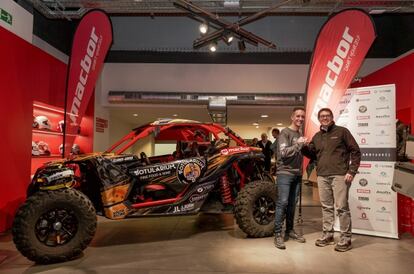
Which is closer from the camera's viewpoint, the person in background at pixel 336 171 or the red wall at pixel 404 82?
the person in background at pixel 336 171

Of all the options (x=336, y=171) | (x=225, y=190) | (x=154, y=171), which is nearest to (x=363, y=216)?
(x=336, y=171)

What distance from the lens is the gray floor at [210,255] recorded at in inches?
127

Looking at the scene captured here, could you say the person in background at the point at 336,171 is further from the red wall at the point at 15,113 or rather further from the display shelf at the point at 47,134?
the red wall at the point at 15,113

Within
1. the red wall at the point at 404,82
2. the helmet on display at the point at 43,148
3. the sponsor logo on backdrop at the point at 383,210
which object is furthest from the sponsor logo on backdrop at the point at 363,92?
the helmet on display at the point at 43,148

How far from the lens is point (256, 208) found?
4.37m

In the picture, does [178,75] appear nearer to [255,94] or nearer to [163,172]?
[255,94]

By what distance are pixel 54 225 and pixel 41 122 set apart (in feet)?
10.2

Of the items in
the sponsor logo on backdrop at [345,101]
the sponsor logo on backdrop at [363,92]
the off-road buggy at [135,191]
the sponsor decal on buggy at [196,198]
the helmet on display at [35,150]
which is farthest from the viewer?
the helmet on display at [35,150]

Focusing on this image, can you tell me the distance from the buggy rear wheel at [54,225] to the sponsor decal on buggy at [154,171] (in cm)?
69

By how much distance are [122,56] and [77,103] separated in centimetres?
412

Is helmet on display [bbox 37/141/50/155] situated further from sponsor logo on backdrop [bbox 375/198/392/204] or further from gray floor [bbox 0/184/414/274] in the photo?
sponsor logo on backdrop [bbox 375/198/392/204]

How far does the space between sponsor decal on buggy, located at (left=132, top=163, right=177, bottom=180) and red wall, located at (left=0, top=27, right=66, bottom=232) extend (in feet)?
6.52

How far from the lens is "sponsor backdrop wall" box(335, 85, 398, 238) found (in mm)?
4352

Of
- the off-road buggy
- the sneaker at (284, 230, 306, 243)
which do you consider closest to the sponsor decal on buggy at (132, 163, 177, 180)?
the off-road buggy
